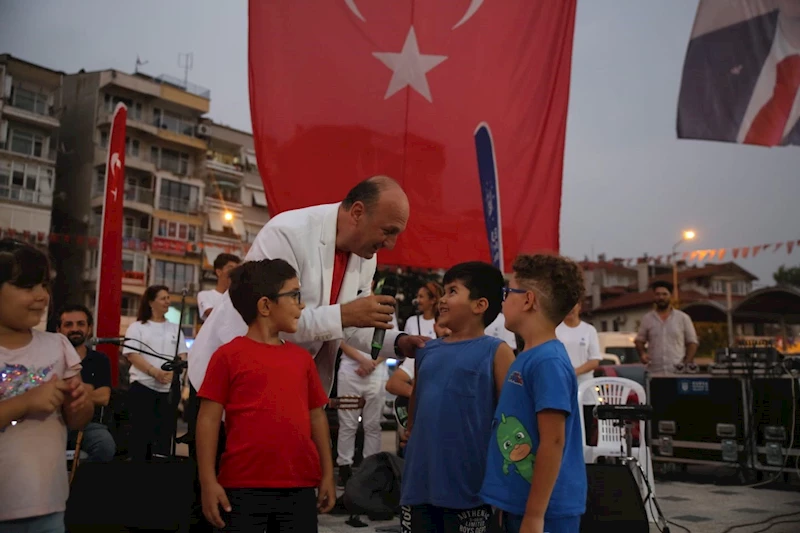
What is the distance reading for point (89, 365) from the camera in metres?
4.95

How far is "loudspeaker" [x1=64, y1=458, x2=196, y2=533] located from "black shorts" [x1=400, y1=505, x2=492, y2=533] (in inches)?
41.2

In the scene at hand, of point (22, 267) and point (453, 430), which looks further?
point (453, 430)

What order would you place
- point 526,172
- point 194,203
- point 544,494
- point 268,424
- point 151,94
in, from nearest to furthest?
1. point 544,494
2. point 268,424
3. point 526,172
4. point 151,94
5. point 194,203

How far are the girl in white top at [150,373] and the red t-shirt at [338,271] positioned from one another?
372 centimetres

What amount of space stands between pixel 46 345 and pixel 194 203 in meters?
50.1

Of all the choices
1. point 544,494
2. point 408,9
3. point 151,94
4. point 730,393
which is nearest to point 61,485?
point 544,494

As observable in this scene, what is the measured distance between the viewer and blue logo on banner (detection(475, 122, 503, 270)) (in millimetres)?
5914

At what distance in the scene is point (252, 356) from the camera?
2684 millimetres

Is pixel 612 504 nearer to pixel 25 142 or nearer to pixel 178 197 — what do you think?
pixel 25 142

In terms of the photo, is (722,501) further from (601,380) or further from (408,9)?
(408,9)

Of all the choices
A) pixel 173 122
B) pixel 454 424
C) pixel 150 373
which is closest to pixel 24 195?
pixel 173 122

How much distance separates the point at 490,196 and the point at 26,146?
4455 centimetres

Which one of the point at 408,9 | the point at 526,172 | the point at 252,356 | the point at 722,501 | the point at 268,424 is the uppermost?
the point at 408,9

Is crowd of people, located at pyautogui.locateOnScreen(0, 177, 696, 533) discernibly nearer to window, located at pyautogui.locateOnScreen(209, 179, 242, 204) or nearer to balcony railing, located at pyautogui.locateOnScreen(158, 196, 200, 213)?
balcony railing, located at pyautogui.locateOnScreen(158, 196, 200, 213)
